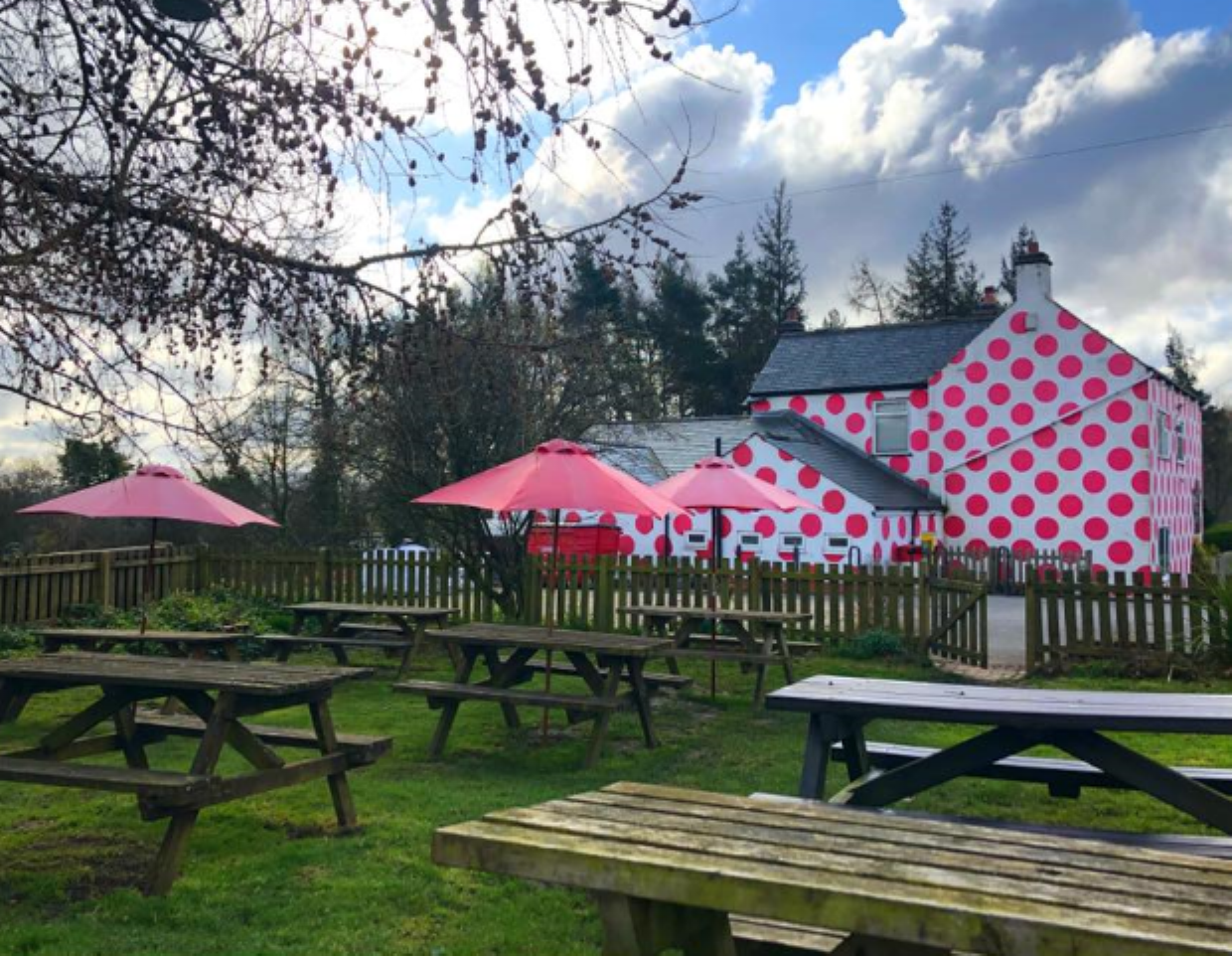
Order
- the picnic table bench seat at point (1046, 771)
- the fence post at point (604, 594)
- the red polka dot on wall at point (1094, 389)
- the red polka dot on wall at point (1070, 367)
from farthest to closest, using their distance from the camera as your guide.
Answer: the red polka dot on wall at point (1070, 367) → the red polka dot on wall at point (1094, 389) → the fence post at point (604, 594) → the picnic table bench seat at point (1046, 771)

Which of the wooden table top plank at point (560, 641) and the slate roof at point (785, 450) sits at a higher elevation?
the slate roof at point (785, 450)

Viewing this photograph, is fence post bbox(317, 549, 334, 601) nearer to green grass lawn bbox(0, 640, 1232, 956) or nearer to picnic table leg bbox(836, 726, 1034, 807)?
green grass lawn bbox(0, 640, 1232, 956)

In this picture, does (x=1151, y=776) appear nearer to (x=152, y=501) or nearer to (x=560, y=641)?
A: (x=560, y=641)

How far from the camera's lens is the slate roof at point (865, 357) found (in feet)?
89.9

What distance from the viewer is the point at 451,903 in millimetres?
4867

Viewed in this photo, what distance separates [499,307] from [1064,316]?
21569 millimetres

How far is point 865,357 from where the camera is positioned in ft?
94.5

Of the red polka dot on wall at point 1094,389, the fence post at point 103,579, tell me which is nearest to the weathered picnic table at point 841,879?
the fence post at point 103,579

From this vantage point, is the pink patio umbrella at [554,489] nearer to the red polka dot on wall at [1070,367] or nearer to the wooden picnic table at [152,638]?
the wooden picnic table at [152,638]

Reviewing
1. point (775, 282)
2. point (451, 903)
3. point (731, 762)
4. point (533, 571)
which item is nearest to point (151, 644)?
point (533, 571)

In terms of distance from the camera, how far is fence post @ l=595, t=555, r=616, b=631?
14.8 m

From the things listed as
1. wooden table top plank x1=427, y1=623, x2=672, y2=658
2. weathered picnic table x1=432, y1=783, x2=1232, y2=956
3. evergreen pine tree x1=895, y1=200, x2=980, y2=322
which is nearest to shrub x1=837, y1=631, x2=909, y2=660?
wooden table top plank x1=427, y1=623, x2=672, y2=658

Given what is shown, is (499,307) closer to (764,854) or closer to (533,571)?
(764,854)

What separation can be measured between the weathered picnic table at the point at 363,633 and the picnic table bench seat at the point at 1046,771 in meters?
6.84
